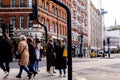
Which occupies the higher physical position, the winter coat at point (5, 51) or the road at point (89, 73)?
the winter coat at point (5, 51)

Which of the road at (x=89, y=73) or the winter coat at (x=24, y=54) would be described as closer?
the winter coat at (x=24, y=54)

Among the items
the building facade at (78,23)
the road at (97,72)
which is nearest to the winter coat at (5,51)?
the road at (97,72)

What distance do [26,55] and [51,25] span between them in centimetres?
5213

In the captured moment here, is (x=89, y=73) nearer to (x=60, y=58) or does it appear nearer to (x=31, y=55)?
(x=60, y=58)

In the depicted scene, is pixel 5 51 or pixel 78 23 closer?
pixel 5 51

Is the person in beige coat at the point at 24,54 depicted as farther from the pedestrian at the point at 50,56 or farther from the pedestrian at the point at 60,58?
the pedestrian at the point at 50,56

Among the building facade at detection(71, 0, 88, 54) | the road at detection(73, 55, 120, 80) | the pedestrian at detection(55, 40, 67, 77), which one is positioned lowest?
the road at detection(73, 55, 120, 80)

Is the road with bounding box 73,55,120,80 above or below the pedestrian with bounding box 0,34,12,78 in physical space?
below

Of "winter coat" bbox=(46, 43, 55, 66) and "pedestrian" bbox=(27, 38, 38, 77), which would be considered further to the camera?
"winter coat" bbox=(46, 43, 55, 66)

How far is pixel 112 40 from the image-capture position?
18200 cm

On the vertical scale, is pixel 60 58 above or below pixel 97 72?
above

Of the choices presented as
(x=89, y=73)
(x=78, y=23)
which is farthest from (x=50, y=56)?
(x=78, y=23)

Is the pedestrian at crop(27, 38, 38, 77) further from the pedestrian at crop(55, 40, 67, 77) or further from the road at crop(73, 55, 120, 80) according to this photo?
the road at crop(73, 55, 120, 80)

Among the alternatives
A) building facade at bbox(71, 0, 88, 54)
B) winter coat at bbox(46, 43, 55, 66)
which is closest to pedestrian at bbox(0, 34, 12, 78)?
winter coat at bbox(46, 43, 55, 66)
